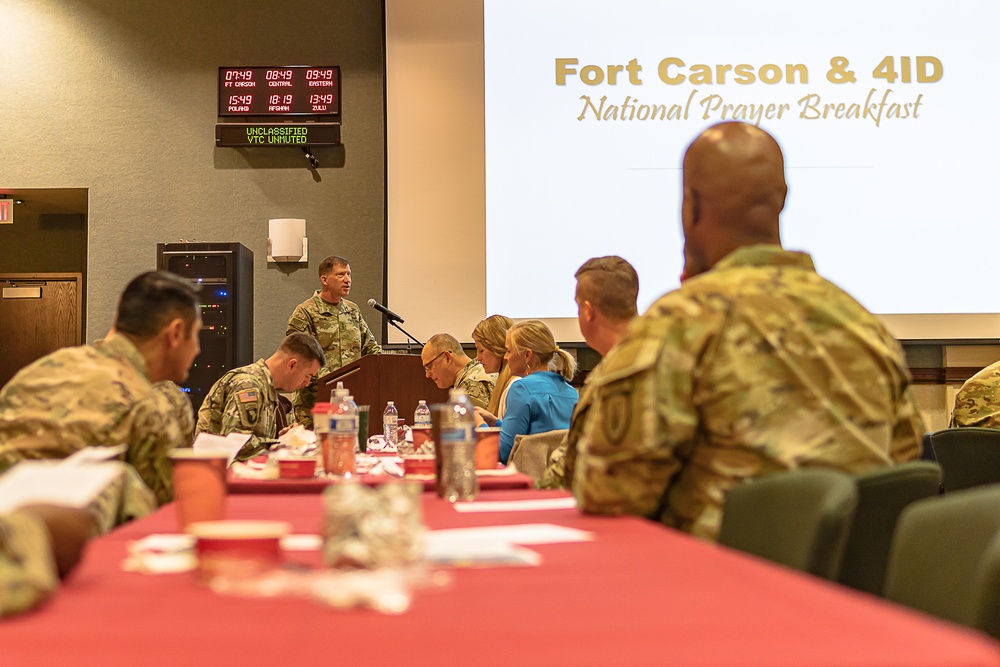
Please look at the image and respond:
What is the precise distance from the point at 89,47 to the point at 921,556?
8297mm

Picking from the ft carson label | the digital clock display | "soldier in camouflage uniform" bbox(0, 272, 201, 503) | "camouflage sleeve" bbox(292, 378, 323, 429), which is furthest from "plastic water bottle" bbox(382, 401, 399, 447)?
the digital clock display

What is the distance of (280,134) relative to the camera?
7.98 meters

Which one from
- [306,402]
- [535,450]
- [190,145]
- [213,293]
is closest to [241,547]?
[535,450]

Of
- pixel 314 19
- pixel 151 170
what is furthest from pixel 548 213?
pixel 151 170

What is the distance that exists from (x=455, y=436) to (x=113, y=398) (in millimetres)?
888

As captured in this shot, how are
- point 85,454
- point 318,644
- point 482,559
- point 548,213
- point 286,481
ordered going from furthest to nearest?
1. point 548,213
2. point 286,481
3. point 85,454
4. point 482,559
5. point 318,644

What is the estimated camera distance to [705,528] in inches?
67.3

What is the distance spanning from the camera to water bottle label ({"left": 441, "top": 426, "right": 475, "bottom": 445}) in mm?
2033

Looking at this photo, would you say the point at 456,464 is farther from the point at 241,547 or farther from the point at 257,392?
the point at 257,392

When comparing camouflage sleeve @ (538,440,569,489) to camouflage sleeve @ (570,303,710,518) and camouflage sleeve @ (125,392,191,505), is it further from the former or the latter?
camouflage sleeve @ (125,392,191,505)

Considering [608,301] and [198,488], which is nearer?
[198,488]

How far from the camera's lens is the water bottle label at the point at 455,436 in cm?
203

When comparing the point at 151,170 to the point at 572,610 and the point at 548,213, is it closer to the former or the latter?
the point at 548,213

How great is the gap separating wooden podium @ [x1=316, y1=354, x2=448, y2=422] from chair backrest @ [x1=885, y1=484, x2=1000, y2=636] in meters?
4.44
